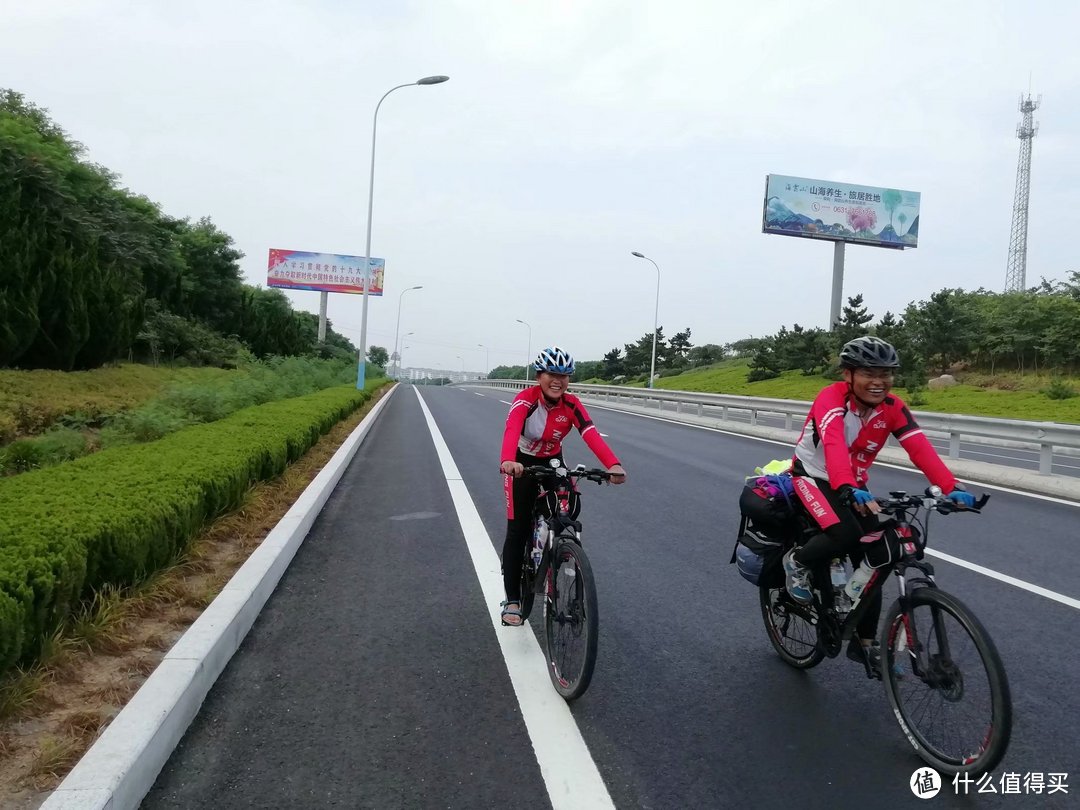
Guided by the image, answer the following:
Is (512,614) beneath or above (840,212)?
beneath

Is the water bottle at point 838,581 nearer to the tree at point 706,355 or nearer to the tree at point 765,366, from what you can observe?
the tree at point 765,366

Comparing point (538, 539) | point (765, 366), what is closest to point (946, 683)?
point (538, 539)

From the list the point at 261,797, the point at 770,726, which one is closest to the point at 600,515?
the point at 770,726

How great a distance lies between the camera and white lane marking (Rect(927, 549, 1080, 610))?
5273mm

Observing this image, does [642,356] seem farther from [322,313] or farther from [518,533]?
[518,533]

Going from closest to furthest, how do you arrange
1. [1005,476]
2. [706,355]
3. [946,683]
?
[946,683]
[1005,476]
[706,355]

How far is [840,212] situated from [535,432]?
45134 millimetres

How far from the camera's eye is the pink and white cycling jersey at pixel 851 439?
133 inches

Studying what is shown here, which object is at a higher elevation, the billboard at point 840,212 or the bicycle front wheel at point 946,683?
Answer: the billboard at point 840,212

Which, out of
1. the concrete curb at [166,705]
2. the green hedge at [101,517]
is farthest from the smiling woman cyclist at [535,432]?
the green hedge at [101,517]

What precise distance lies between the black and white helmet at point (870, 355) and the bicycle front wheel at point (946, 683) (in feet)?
3.29

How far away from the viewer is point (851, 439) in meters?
3.67

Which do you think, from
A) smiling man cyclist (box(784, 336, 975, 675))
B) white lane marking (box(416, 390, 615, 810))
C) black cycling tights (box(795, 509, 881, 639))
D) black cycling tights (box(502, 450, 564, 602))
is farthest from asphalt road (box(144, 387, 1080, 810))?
smiling man cyclist (box(784, 336, 975, 675))

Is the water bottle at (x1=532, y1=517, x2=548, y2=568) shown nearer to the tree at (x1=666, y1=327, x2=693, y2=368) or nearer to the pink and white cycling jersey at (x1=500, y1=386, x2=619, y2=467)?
the pink and white cycling jersey at (x1=500, y1=386, x2=619, y2=467)
